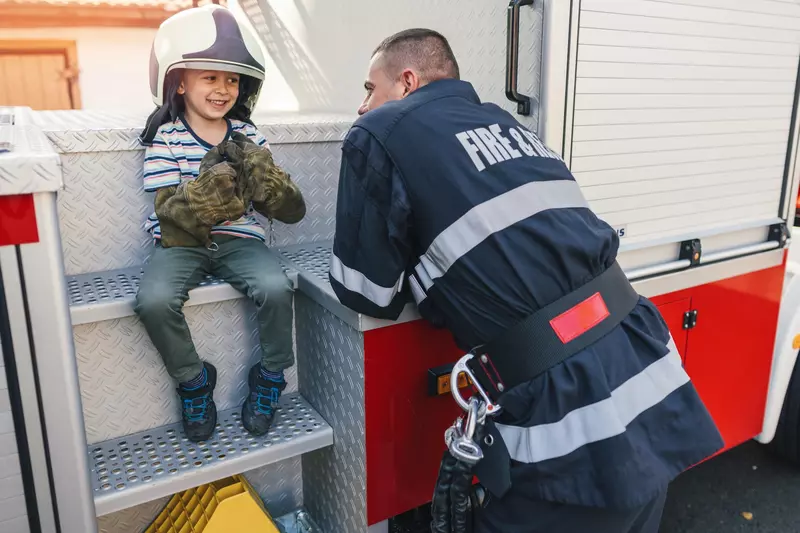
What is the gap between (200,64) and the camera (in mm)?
1881

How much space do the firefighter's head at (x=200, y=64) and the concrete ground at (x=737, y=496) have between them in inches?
93.9

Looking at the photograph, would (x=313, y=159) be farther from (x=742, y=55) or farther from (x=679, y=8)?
(x=742, y=55)

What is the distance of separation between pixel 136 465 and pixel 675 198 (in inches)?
75.7

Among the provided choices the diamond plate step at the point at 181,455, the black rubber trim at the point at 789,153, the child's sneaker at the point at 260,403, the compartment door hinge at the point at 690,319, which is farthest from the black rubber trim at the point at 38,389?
the black rubber trim at the point at 789,153

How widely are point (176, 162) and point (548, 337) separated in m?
1.18

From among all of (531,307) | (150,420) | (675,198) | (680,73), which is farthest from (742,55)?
(150,420)

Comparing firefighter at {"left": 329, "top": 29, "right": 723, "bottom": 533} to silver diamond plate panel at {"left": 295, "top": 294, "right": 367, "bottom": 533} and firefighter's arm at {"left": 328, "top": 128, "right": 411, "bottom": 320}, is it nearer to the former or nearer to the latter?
firefighter's arm at {"left": 328, "top": 128, "right": 411, "bottom": 320}

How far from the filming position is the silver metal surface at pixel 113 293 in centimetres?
172

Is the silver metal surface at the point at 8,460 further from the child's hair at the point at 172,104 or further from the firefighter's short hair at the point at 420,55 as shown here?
the firefighter's short hair at the point at 420,55

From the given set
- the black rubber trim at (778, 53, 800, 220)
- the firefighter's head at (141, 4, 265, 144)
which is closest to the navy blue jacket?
the firefighter's head at (141, 4, 265, 144)

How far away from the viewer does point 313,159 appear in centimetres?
232

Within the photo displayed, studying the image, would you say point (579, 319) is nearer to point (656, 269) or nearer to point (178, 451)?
point (656, 269)

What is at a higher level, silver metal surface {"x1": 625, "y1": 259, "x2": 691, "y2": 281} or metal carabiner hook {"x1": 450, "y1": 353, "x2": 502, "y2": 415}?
silver metal surface {"x1": 625, "y1": 259, "x2": 691, "y2": 281}

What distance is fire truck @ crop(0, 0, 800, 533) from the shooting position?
4.41 feet
